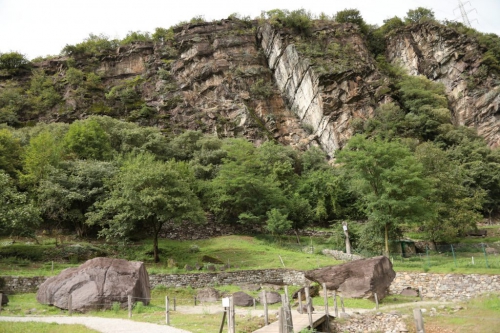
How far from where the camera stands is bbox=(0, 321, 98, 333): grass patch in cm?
1170

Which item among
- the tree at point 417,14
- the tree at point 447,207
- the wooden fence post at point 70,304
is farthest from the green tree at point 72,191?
the tree at point 417,14

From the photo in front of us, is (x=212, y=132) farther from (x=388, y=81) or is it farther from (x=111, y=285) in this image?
(x=111, y=285)

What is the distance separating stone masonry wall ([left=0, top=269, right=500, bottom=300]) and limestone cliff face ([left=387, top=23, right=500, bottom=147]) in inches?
1785

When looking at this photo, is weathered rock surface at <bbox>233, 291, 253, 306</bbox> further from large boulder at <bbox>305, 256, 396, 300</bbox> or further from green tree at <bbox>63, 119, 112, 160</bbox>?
green tree at <bbox>63, 119, 112, 160</bbox>

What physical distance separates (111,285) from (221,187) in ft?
78.7

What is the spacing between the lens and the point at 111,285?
17.1 meters

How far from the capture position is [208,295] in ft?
70.1

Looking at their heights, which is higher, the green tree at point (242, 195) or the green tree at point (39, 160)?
the green tree at point (39, 160)

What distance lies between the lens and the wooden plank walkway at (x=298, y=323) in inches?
490

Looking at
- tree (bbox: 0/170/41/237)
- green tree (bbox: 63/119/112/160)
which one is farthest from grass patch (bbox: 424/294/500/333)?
green tree (bbox: 63/119/112/160)

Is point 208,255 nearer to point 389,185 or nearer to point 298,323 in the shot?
point 389,185

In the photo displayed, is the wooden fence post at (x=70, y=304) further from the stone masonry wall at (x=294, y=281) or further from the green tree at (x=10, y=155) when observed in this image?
the green tree at (x=10, y=155)

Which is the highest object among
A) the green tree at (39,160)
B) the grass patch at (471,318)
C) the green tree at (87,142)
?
the green tree at (87,142)

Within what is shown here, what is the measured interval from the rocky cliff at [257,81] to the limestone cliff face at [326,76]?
0.61 ft
